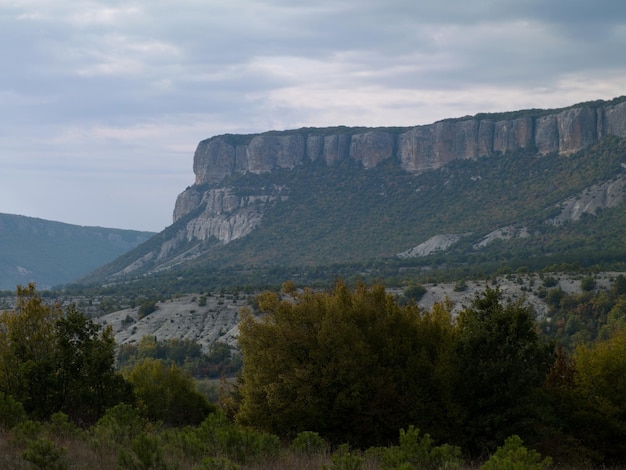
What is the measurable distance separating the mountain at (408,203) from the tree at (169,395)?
63965mm

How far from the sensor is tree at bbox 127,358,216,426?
108ft

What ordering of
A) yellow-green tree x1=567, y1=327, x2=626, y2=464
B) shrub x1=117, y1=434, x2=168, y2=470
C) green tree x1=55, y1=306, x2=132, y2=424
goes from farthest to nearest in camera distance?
yellow-green tree x1=567, y1=327, x2=626, y2=464 → green tree x1=55, y1=306, x2=132, y2=424 → shrub x1=117, y1=434, x2=168, y2=470

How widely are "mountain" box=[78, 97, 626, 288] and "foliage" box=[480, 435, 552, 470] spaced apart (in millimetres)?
78743

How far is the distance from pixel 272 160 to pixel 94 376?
170m

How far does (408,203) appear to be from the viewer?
6033 inches

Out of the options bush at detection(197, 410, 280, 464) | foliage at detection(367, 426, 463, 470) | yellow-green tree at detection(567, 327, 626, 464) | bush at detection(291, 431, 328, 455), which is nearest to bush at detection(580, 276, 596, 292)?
yellow-green tree at detection(567, 327, 626, 464)

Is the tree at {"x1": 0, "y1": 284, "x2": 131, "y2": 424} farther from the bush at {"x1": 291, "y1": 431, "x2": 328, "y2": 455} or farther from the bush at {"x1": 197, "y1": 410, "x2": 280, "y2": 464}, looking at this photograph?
the bush at {"x1": 197, "y1": 410, "x2": 280, "y2": 464}

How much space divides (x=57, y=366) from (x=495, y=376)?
14001mm

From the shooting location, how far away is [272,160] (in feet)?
631

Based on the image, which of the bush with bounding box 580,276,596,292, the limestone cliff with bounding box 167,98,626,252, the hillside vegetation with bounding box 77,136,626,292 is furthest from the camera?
the limestone cliff with bounding box 167,98,626,252

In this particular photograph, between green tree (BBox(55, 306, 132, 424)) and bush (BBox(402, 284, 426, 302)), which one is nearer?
green tree (BBox(55, 306, 132, 424))

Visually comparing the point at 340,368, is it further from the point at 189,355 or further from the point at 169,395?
the point at 189,355

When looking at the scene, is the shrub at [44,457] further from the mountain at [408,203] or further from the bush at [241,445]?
the mountain at [408,203]

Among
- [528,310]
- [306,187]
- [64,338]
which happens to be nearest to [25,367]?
[64,338]
